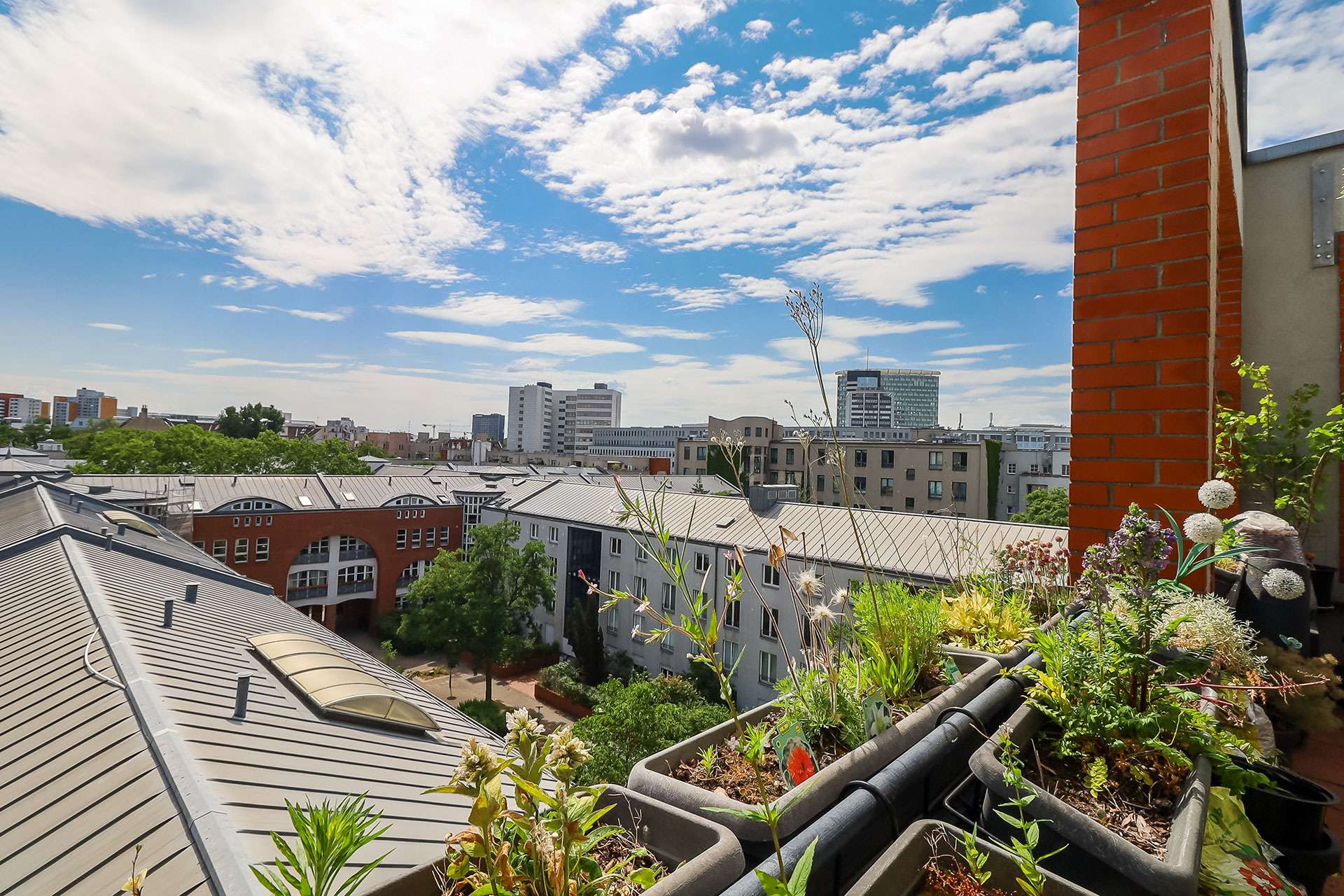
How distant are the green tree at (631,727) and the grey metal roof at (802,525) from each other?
155 inches

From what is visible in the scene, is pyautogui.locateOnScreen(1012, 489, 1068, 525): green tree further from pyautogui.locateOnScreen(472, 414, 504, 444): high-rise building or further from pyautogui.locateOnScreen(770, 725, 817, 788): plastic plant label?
pyautogui.locateOnScreen(472, 414, 504, 444): high-rise building

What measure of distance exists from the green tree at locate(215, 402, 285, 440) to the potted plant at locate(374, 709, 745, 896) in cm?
7342

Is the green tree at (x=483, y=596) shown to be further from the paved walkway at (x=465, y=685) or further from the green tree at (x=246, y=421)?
the green tree at (x=246, y=421)

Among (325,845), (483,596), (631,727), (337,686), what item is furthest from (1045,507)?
(325,845)

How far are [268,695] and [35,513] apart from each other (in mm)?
13009

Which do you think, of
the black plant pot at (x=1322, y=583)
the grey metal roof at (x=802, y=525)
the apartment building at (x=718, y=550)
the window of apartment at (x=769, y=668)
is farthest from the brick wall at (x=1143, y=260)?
the window of apartment at (x=769, y=668)

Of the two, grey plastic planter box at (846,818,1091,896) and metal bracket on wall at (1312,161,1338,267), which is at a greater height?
metal bracket on wall at (1312,161,1338,267)

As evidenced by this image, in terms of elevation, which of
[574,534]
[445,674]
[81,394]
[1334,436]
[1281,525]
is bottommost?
[445,674]

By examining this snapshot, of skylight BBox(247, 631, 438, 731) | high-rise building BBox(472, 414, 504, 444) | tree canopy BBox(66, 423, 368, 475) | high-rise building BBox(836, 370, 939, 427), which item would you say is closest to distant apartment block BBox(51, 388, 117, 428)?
high-rise building BBox(472, 414, 504, 444)

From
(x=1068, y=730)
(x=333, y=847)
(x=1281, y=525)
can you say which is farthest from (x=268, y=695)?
(x=1281, y=525)

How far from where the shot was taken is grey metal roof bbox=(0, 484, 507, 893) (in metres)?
2.93

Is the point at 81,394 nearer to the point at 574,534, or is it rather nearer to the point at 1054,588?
the point at 574,534

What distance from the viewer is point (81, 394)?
6063 inches

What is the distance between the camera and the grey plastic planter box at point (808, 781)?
109cm
